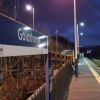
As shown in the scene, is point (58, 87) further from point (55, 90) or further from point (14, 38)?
point (14, 38)

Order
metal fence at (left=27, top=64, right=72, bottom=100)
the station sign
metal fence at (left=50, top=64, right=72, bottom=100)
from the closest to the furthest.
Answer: the station sign → metal fence at (left=27, top=64, right=72, bottom=100) → metal fence at (left=50, top=64, right=72, bottom=100)

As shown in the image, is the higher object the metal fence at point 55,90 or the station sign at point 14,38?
the station sign at point 14,38

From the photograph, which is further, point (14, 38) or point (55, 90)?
point (55, 90)

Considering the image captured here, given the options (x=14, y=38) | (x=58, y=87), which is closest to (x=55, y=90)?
(x=58, y=87)

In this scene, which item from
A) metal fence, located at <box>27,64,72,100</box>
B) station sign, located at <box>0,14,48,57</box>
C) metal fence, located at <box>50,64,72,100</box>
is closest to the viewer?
station sign, located at <box>0,14,48,57</box>

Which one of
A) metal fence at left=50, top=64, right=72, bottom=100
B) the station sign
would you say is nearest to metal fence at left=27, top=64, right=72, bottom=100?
metal fence at left=50, top=64, right=72, bottom=100

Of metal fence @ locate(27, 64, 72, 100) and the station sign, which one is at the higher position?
the station sign

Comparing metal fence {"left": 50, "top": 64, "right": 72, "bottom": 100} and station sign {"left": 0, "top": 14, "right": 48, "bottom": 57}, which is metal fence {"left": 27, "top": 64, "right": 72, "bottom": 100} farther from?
station sign {"left": 0, "top": 14, "right": 48, "bottom": 57}

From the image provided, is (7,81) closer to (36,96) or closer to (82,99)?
(36,96)

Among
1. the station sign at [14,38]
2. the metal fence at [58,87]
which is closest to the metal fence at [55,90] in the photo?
the metal fence at [58,87]

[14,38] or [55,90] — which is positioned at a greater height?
[14,38]

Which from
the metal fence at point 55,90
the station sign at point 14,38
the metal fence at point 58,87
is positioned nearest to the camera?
the station sign at point 14,38

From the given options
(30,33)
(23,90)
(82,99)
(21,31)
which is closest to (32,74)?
(23,90)

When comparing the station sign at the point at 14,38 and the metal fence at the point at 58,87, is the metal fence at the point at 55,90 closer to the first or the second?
the metal fence at the point at 58,87
